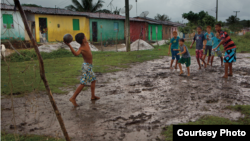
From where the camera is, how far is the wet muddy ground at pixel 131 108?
11.1 ft

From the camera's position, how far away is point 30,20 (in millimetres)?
22297

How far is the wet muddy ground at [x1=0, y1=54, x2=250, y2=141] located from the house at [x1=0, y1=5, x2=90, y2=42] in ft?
58.9

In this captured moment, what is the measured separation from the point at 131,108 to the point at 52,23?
21.1 meters

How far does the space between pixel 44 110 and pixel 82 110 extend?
2.55ft

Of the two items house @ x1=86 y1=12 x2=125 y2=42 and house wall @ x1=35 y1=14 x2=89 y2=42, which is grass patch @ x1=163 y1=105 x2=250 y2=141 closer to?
house wall @ x1=35 y1=14 x2=89 y2=42

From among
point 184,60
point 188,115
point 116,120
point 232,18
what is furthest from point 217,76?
point 232,18

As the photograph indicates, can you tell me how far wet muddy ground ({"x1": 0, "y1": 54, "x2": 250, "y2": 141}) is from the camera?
3.39 m

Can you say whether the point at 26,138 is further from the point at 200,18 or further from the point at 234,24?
the point at 234,24

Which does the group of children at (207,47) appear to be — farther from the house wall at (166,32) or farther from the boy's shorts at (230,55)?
the house wall at (166,32)

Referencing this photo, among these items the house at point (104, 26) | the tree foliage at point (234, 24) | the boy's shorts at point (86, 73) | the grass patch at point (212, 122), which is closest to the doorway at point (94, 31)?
the house at point (104, 26)

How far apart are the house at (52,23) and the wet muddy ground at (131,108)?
1794 centimetres

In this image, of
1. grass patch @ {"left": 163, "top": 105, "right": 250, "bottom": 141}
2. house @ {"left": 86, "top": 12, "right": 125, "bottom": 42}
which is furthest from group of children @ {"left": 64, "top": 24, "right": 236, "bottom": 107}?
house @ {"left": 86, "top": 12, "right": 125, "bottom": 42}

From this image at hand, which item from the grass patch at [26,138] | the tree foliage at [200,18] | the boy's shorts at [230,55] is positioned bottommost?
the grass patch at [26,138]

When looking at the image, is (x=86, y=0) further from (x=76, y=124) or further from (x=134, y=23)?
(x=76, y=124)
